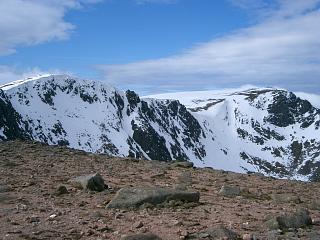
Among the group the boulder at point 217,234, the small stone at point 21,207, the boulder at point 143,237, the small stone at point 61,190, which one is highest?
the small stone at point 61,190

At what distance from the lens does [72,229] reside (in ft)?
35.5

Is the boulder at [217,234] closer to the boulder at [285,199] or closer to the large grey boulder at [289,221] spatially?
the large grey boulder at [289,221]

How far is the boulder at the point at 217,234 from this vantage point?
33.9 ft

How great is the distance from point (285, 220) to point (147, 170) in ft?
33.9

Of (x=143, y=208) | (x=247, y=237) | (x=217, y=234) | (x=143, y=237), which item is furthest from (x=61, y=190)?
(x=247, y=237)

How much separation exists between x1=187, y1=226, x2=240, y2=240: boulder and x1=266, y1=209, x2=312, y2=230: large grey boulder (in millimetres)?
1139

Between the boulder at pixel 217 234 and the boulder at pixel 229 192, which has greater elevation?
the boulder at pixel 217 234

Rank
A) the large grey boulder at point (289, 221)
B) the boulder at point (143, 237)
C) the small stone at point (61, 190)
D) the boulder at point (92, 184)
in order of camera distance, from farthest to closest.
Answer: the boulder at point (92, 184) → the small stone at point (61, 190) → the large grey boulder at point (289, 221) → the boulder at point (143, 237)

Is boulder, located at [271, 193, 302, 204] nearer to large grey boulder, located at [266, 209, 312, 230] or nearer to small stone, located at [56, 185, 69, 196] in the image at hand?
large grey boulder, located at [266, 209, 312, 230]

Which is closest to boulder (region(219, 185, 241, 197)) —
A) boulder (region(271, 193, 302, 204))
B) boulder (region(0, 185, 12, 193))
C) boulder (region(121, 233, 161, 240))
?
boulder (region(271, 193, 302, 204))

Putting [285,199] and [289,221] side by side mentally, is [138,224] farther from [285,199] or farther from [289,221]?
[285,199]

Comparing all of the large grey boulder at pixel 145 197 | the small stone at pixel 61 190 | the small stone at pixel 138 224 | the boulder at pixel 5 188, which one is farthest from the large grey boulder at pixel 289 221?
the boulder at pixel 5 188

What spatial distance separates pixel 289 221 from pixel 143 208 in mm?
3529

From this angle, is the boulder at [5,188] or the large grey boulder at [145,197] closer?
the large grey boulder at [145,197]
